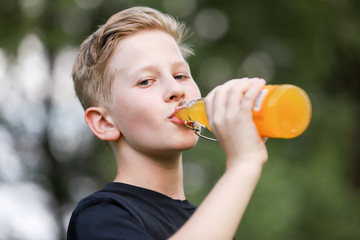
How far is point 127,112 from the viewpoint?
74.0 inches

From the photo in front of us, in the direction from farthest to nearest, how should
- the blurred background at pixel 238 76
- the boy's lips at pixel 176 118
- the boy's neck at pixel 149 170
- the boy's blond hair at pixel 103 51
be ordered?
1. the blurred background at pixel 238 76
2. the boy's blond hair at pixel 103 51
3. the boy's neck at pixel 149 170
4. the boy's lips at pixel 176 118

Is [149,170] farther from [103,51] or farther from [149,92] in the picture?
[103,51]

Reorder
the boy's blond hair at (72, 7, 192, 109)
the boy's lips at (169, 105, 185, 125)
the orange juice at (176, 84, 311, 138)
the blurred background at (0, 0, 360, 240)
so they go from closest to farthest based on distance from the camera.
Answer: the orange juice at (176, 84, 311, 138), the boy's lips at (169, 105, 185, 125), the boy's blond hair at (72, 7, 192, 109), the blurred background at (0, 0, 360, 240)

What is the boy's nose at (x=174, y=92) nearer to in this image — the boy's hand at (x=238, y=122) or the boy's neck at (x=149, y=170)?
the boy's neck at (x=149, y=170)

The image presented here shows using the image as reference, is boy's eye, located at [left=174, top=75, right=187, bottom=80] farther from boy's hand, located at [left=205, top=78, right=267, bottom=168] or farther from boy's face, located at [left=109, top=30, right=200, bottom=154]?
boy's hand, located at [left=205, top=78, right=267, bottom=168]

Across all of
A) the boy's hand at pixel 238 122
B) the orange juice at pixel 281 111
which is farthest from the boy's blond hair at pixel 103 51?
the orange juice at pixel 281 111

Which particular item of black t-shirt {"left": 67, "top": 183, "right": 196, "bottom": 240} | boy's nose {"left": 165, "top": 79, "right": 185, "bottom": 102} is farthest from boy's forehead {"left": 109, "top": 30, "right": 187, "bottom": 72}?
black t-shirt {"left": 67, "top": 183, "right": 196, "bottom": 240}

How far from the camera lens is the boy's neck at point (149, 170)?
6.32 feet

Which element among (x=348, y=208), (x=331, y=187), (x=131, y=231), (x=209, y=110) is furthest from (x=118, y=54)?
(x=348, y=208)

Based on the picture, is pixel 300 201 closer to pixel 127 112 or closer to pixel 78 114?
pixel 78 114

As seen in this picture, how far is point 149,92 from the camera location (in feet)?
6.07

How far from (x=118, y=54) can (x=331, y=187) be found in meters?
4.75

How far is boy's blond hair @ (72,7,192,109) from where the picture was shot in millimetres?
2047

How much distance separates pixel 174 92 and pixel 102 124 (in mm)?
393
